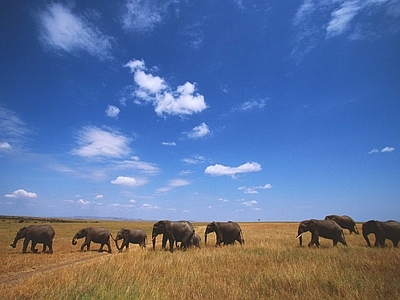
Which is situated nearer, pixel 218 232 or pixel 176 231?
pixel 176 231

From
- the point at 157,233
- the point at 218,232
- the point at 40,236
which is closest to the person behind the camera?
the point at 40,236

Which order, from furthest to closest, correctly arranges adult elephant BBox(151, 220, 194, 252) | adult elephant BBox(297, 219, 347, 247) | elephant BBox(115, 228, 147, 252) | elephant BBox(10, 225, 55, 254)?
elephant BBox(115, 228, 147, 252) → elephant BBox(10, 225, 55, 254) → adult elephant BBox(151, 220, 194, 252) → adult elephant BBox(297, 219, 347, 247)

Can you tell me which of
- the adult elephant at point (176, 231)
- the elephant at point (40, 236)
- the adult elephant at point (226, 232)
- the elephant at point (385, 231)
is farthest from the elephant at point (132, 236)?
the elephant at point (385, 231)

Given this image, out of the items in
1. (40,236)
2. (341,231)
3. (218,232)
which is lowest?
(40,236)

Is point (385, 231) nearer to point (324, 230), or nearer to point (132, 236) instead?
point (324, 230)

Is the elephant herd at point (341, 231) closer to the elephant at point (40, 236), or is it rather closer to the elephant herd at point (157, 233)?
the elephant herd at point (157, 233)

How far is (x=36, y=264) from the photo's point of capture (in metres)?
15.5

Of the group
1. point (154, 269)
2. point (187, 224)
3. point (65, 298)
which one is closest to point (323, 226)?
point (187, 224)

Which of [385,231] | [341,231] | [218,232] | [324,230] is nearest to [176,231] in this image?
[218,232]

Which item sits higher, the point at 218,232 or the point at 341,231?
the point at 341,231

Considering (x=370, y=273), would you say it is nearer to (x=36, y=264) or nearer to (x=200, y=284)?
(x=200, y=284)

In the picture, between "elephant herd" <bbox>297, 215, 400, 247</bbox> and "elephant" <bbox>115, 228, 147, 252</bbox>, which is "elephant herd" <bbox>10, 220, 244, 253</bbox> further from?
"elephant herd" <bbox>297, 215, 400, 247</bbox>

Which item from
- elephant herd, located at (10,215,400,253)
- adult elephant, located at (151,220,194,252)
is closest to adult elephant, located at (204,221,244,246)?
elephant herd, located at (10,215,400,253)

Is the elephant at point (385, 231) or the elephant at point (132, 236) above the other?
the elephant at point (385, 231)
